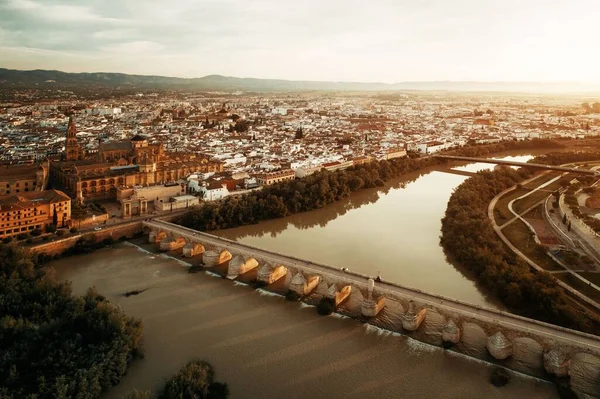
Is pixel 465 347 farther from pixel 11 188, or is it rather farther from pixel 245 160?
pixel 245 160

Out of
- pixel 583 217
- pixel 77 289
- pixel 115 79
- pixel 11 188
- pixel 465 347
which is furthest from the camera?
pixel 115 79

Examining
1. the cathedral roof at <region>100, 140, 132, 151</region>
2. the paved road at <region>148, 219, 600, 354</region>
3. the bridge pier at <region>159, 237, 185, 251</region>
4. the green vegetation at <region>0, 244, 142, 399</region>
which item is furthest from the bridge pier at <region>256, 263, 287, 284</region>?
the cathedral roof at <region>100, 140, 132, 151</region>

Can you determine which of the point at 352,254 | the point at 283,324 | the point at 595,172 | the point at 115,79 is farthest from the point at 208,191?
the point at 115,79

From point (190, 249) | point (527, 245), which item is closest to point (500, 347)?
point (527, 245)

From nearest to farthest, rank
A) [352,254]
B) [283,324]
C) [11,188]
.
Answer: [283,324]
[352,254]
[11,188]

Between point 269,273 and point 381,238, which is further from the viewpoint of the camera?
point 381,238

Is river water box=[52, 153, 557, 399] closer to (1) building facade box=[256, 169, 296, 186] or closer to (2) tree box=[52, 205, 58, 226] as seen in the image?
(2) tree box=[52, 205, 58, 226]

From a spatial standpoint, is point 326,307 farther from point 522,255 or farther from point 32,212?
point 32,212
